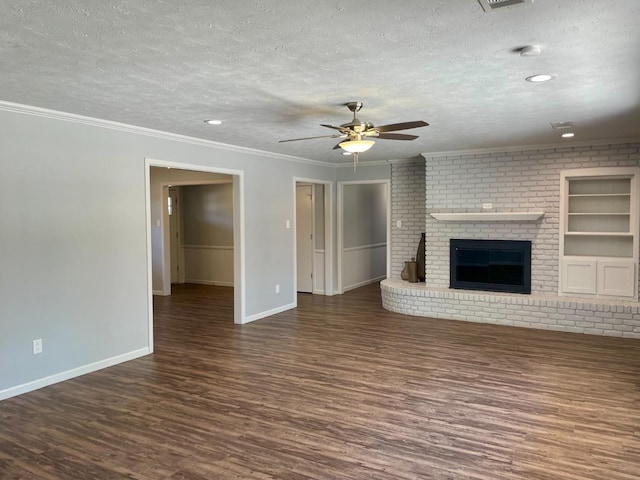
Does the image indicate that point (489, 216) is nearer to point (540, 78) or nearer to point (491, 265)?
point (491, 265)

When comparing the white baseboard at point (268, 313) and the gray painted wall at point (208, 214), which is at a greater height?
the gray painted wall at point (208, 214)

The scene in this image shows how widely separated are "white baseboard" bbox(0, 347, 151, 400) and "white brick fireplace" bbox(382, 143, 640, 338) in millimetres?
3816

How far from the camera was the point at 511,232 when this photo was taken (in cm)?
669

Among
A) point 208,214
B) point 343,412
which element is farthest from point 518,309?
point 208,214

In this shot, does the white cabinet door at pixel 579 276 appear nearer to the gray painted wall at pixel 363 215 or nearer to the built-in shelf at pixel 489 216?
the built-in shelf at pixel 489 216

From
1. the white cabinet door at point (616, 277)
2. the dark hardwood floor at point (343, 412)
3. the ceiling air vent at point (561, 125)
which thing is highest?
the ceiling air vent at point (561, 125)

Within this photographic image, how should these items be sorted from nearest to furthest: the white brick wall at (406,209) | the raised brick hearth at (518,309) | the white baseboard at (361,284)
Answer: the raised brick hearth at (518,309), the white brick wall at (406,209), the white baseboard at (361,284)

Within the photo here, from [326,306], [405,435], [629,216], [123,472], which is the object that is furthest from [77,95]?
[629,216]

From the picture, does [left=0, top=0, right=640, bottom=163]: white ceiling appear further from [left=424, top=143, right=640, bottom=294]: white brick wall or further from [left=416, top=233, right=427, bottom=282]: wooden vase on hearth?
[left=416, top=233, right=427, bottom=282]: wooden vase on hearth

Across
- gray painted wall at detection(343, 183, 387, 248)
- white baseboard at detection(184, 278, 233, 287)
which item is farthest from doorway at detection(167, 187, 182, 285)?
gray painted wall at detection(343, 183, 387, 248)

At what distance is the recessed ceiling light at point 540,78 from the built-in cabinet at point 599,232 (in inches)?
139

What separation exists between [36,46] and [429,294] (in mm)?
5635

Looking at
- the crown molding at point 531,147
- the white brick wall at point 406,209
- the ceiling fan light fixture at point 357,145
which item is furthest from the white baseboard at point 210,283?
the ceiling fan light fixture at point 357,145

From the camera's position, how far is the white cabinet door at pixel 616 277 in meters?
6.04
